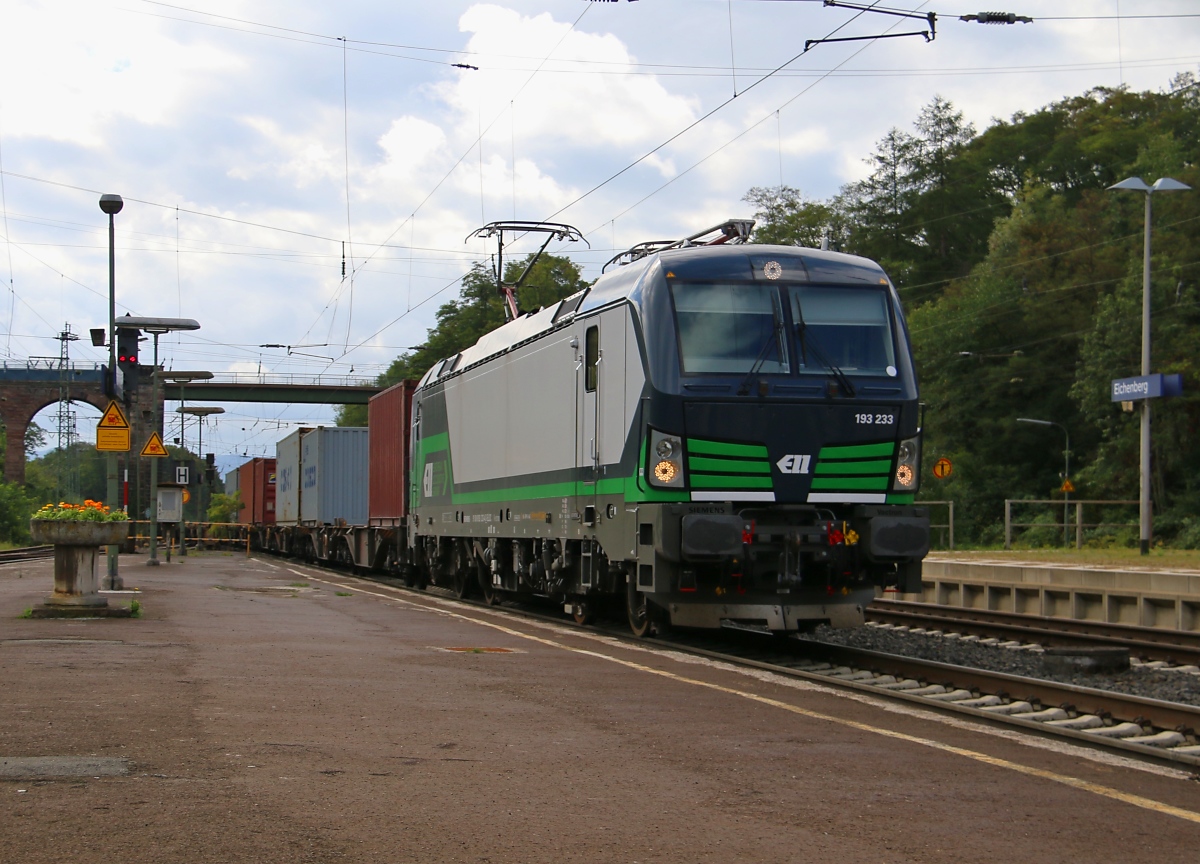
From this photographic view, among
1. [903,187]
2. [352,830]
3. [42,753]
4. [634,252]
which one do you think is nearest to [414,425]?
[634,252]

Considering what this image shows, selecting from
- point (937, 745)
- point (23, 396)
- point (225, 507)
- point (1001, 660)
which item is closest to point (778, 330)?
point (1001, 660)

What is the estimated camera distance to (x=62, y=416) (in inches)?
2596

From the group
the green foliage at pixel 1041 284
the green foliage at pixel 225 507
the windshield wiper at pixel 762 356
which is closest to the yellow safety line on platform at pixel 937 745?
the windshield wiper at pixel 762 356

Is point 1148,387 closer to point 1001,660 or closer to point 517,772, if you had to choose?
point 1001,660

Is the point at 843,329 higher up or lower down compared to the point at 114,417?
higher up

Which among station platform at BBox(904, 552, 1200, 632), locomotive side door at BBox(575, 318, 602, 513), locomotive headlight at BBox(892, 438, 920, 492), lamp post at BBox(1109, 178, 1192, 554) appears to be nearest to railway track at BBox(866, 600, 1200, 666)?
station platform at BBox(904, 552, 1200, 632)

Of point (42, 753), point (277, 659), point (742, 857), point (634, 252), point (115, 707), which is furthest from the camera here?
point (634, 252)

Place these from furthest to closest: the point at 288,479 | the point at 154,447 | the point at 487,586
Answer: the point at 288,479 → the point at 154,447 → the point at 487,586

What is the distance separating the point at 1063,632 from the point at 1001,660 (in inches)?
85.2

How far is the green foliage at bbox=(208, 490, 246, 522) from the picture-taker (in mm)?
67438

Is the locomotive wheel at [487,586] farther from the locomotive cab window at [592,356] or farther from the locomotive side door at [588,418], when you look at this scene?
the locomotive cab window at [592,356]

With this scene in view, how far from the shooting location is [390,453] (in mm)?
27234

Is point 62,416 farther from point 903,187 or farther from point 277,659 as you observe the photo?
point 277,659

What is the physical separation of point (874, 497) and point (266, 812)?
804 cm
